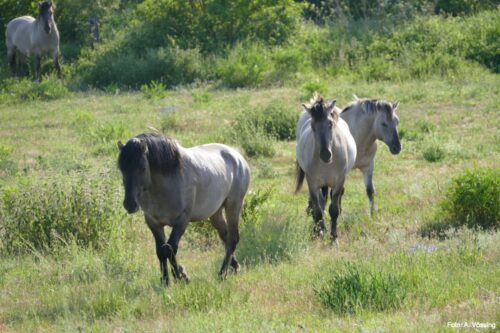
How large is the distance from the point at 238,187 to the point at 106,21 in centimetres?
2166

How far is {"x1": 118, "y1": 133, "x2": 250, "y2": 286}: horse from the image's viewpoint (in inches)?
305

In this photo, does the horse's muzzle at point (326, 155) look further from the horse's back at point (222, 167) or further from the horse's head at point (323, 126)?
the horse's back at point (222, 167)

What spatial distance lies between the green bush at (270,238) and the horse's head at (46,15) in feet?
51.1

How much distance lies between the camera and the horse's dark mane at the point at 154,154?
7.71 m

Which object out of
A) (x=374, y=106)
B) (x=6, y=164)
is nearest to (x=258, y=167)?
(x=374, y=106)

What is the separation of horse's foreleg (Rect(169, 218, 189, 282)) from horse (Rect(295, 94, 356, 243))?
257 cm

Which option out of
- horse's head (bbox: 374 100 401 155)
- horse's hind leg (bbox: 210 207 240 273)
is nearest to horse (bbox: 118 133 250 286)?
horse's hind leg (bbox: 210 207 240 273)

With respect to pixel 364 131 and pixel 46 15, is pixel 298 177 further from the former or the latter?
pixel 46 15

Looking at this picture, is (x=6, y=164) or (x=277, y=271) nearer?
(x=277, y=271)

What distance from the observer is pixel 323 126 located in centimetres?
1040

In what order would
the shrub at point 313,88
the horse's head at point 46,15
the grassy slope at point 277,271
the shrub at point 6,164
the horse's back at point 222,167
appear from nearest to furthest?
the grassy slope at point 277,271 → the horse's back at point 222,167 → the shrub at point 6,164 → the shrub at point 313,88 → the horse's head at point 46,15

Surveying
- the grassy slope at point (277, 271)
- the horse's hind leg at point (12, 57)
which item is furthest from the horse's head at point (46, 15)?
the grassy slope at point (277, 271)

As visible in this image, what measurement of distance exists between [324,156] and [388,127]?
2509mm

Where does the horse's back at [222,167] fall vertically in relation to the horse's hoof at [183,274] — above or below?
above
